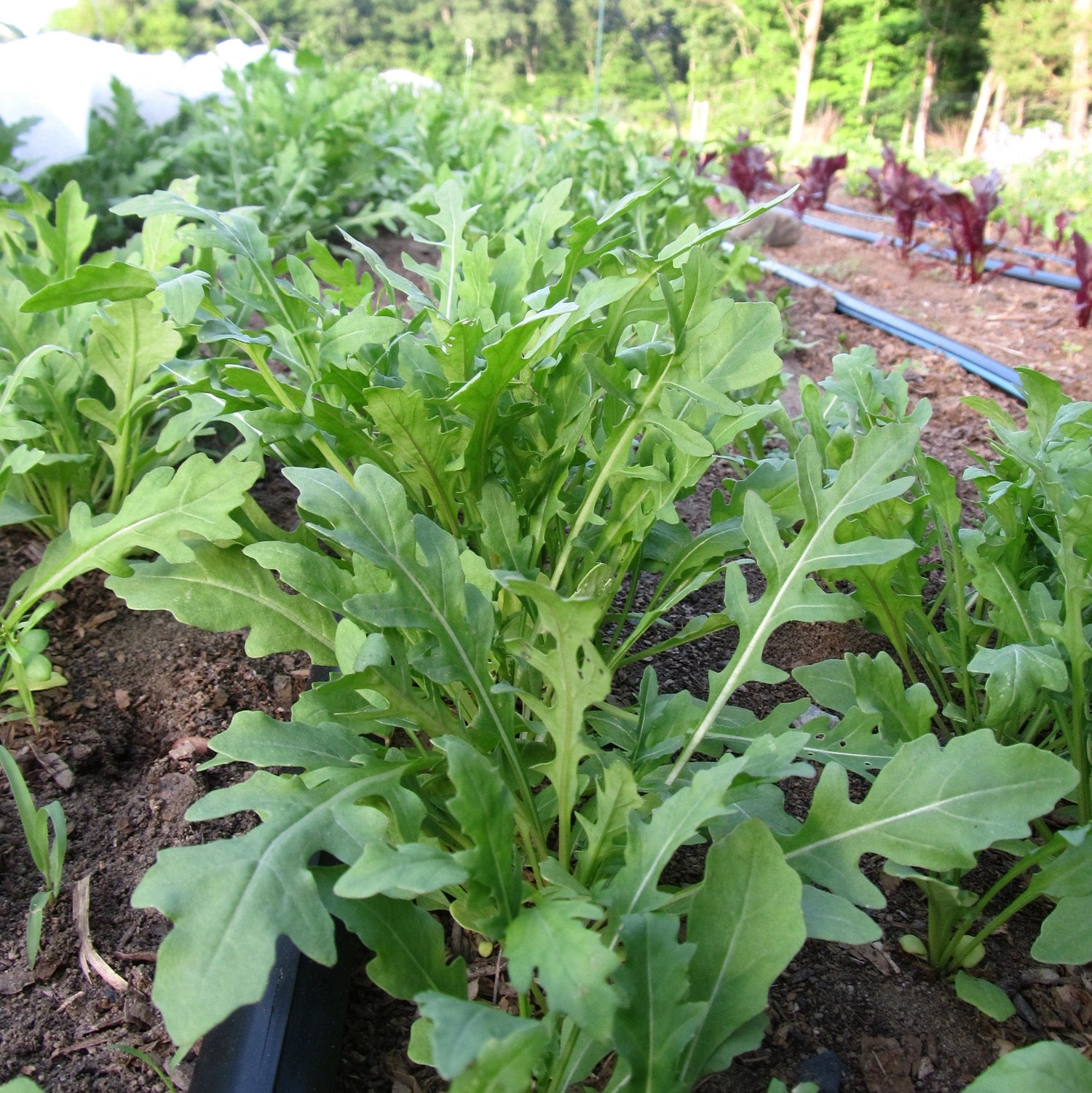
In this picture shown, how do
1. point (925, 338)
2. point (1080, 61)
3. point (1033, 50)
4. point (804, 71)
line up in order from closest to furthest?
point (925, 338)
point (1080, 61)
point (1033, 50)
point (804, 71)

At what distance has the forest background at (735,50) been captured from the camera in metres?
18.7

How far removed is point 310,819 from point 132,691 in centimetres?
69

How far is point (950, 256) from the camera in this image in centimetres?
513

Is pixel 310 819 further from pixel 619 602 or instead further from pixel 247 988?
pixel 619 602

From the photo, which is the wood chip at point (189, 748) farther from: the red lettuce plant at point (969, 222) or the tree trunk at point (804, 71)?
the tree trunk at point (804, 71)

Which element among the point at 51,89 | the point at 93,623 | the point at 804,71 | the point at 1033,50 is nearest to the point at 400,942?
the point at 93,623

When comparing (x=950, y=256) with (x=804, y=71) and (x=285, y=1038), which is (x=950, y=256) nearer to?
(x=285, y=1038)

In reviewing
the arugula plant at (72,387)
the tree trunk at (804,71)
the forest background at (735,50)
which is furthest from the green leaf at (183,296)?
the tree trunk at (804,71)

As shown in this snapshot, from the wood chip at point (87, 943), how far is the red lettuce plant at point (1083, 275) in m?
3.96

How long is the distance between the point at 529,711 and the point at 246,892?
50cm

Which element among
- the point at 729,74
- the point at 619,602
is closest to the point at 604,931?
the point at 619,602

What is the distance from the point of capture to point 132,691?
1.29m

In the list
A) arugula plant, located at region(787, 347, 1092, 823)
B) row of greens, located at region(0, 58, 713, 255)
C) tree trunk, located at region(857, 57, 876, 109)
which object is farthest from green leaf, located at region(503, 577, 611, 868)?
tree trunk, located at region(857, 57, 876, 109)

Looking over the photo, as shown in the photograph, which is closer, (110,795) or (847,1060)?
(847,1060)
